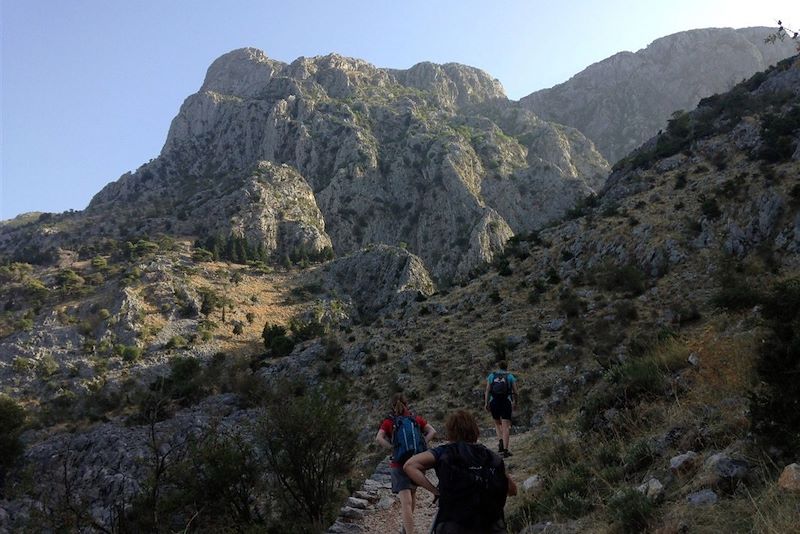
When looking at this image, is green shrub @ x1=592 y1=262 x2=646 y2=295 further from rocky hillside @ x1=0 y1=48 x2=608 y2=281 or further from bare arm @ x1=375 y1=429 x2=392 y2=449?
rocky hillside @ x1=0 y1=48 x2=608 y2=281

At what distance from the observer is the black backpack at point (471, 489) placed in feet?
13.4

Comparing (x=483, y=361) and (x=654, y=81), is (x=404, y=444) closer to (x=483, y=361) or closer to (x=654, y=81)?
(x=483, y=361)

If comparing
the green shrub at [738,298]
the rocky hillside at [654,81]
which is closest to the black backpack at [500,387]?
the green shrub at [738,298]

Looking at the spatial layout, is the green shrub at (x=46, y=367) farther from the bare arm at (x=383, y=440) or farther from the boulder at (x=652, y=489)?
the boulder at (x=652, y=489)

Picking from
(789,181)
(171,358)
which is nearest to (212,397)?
(171,358)

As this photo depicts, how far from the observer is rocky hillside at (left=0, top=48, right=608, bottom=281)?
91688mm

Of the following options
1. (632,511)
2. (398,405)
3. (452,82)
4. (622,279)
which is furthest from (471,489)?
(452,82)

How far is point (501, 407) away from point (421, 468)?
7.74 metres

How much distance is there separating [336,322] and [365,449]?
138 ft

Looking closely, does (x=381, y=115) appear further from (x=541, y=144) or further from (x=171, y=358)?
(x=171, y=358)

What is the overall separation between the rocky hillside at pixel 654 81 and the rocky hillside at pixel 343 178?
22.7 meters

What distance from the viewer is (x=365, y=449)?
20.4m

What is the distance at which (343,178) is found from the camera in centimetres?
10869

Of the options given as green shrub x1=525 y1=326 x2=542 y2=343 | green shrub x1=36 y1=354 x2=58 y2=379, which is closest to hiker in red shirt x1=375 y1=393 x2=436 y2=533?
green shrub x1=525 y1=326 x2=542 y2=343
